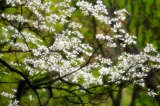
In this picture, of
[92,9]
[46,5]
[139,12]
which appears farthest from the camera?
[139,12]

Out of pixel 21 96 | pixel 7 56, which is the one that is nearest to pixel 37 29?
pixel 7 56

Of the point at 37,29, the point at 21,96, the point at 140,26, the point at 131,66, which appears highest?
the point at 140,26

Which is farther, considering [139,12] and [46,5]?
[139,12]

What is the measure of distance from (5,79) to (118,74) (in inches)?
244

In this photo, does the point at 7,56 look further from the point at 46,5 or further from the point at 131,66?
the point at 131,66

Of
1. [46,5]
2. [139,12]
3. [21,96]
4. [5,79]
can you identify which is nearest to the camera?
[46,5]

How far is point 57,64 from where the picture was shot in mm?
7500

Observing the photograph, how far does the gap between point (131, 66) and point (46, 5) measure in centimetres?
234

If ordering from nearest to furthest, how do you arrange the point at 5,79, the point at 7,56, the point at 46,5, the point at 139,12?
the point at 46,5 → the point at 7,56 → the point at 5,79 → the point at 139,12

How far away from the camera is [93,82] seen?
7816mm

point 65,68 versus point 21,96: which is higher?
point 21,96

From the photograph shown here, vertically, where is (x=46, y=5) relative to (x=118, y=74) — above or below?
above

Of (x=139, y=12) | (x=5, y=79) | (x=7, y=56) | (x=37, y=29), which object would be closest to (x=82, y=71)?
(x=37, y=29)

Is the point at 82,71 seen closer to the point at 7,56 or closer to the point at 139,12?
the point at 7,56
